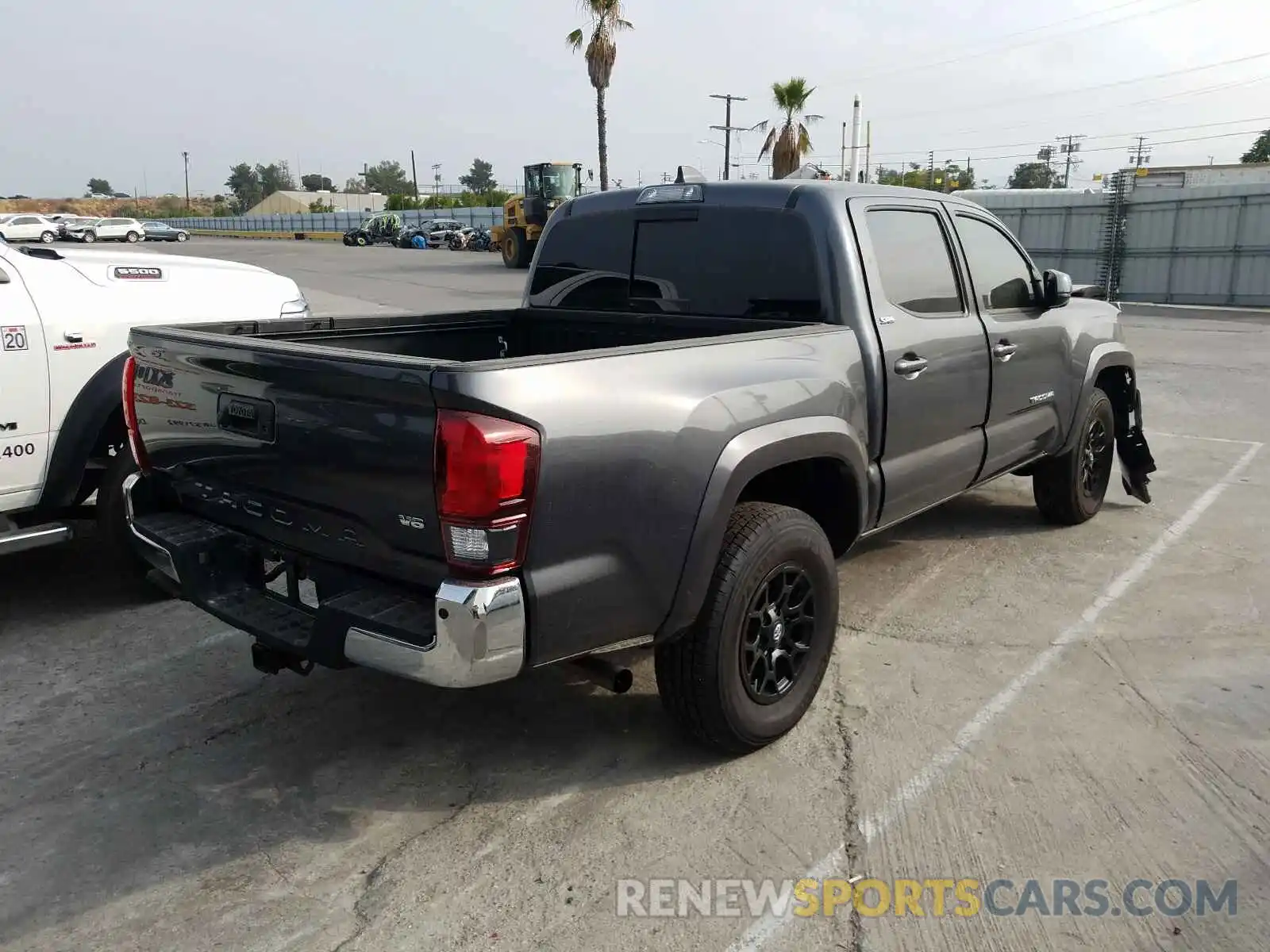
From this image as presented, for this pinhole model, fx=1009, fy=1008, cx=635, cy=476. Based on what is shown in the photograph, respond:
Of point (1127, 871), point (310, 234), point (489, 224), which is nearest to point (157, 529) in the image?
point (1127, 871)

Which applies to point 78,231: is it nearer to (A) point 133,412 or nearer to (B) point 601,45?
(B) point 601,45

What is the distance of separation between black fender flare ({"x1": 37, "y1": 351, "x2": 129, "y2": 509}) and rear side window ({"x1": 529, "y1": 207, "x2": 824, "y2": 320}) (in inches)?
→ 81.7

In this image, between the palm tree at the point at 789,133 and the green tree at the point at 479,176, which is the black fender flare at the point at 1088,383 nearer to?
the palm tree at the point at 789,133

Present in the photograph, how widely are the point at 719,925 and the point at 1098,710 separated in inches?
77.7

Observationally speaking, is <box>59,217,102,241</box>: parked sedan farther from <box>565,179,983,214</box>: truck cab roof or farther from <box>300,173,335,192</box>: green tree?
<box>300,173,335,192</box>: green tree

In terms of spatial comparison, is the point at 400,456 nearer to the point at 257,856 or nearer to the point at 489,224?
the point at 257,856

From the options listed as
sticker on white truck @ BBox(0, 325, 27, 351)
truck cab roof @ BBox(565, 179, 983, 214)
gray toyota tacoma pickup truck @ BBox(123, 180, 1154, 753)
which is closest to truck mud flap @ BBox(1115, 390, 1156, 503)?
gray toyota tacoma pickup truck @ BBox(123, 180, 1154, 753)

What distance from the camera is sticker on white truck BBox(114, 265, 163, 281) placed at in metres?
5.11

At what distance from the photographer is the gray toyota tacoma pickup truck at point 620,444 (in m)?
2.66

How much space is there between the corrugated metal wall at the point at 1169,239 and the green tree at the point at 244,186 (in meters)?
125

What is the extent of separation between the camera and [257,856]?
3012 mm

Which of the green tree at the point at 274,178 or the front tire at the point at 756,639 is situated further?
the green tree at the point at 274,178

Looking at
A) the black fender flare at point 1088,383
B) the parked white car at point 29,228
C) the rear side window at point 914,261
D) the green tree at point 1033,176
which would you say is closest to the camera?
the rear side window at point 914,261

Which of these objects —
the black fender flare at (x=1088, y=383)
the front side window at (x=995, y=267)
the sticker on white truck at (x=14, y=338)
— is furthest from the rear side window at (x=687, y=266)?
the black fender flare at (x=1088, y=383)
